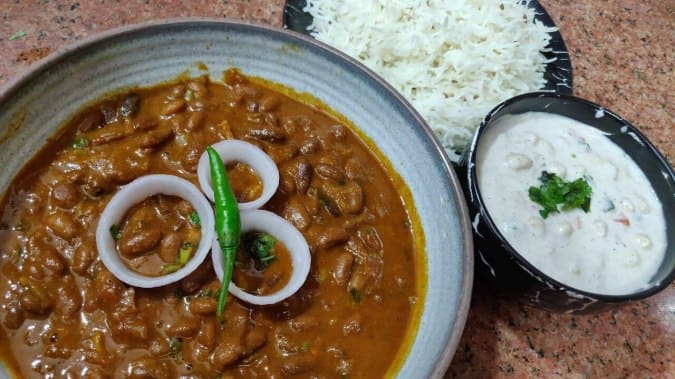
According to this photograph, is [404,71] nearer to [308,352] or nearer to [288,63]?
[288,63]

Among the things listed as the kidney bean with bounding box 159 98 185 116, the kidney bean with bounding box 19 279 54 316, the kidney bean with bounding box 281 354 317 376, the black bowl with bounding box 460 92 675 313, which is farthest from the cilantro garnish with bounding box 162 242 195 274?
the black bowl with bounding box 460 92 675 313

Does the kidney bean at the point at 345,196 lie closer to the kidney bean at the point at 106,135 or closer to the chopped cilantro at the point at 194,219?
the chopped cilantro at the point at 194,219

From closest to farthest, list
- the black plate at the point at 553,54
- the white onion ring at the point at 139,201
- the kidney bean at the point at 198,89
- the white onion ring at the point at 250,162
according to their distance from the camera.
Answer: the white onion ring at the point at 139,201 < the white onion ring at the point at 250,162 < the kidney bean at the point at 198,89 < the black plate at the point at 553,54

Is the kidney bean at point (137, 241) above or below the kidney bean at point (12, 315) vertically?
below

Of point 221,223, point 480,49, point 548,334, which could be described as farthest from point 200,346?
point 480,49

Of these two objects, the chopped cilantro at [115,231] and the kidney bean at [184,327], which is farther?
the chopped cilantro at [115,231]

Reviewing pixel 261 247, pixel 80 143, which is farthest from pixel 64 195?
pixel 261 247

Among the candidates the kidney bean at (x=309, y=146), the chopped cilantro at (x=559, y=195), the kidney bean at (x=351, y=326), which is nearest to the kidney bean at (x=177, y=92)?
the kidney bean at (x=309, y=146)

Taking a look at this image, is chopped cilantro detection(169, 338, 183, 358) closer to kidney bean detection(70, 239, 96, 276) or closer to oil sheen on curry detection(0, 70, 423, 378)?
oil sheen on curry detection(0, 70, 423, 378)
